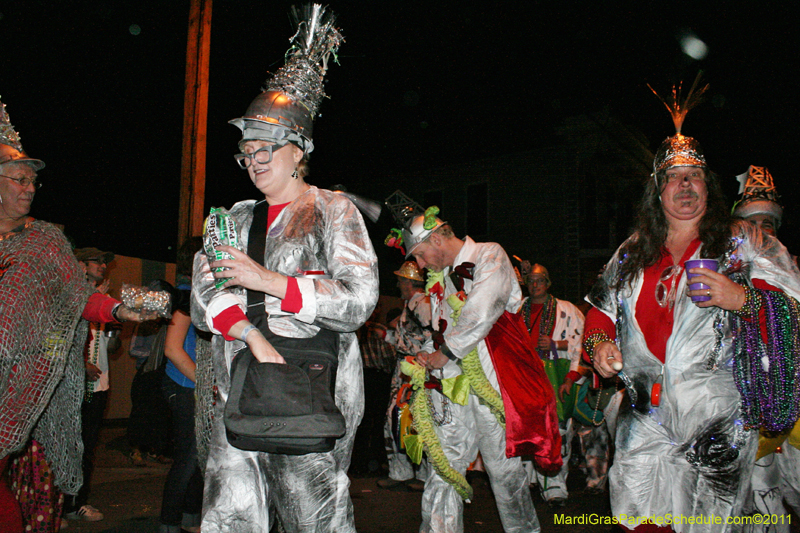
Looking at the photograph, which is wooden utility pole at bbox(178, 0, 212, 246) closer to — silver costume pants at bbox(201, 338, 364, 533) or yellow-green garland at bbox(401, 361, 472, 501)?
yellow-green garland at bbox(401, 361, 472, 501)

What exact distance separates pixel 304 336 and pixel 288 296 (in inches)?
8.7

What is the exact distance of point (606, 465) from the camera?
7.00 metres

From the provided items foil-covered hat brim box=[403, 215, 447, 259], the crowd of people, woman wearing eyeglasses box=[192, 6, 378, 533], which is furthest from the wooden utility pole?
woman wearing eyeglasses box=[192, 6, 378, 533]

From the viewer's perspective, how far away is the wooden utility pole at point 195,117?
7.84 m

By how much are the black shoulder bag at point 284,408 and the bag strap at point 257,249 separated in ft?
0.72

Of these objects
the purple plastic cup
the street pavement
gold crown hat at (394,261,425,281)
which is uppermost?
gold crown hat at (394,261,425,281)

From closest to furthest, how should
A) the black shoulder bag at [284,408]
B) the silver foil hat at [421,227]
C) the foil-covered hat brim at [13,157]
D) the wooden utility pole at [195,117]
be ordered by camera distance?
the black shoulder bag at [284,408] → the foil-covered hat brim at [13,157] → the silver foil hat at [421,227] → the wooden utility pole at [195,117]

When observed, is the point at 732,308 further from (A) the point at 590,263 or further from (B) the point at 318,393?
(A) the point at 590,263

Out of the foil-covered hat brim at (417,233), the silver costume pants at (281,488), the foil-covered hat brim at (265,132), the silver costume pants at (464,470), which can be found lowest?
the silver costume pants at (464,470)

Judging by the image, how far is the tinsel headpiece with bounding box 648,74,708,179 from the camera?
3.29 m

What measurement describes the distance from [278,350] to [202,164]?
6236 mm

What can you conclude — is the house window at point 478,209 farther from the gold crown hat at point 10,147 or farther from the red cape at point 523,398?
the gold crown hat at point 10,147

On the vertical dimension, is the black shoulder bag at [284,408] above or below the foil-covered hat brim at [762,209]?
below


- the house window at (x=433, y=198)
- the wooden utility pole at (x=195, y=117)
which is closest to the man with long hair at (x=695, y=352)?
the wooden utility pole at (x=195, y=117)
